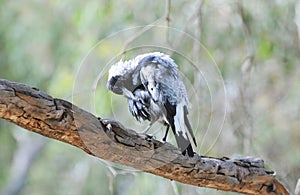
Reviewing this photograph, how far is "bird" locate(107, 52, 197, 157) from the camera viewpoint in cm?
100

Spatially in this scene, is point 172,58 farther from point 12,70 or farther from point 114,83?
point 12,70

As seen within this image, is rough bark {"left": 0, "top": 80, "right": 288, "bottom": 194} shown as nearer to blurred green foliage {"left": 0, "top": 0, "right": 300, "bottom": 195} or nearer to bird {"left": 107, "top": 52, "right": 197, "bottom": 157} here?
bird {"left": 107, "top": 52, "right": 197, "bottom": 157}

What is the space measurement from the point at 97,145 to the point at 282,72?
1.84 metres

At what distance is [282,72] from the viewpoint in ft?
9.18

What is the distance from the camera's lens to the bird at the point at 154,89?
3.28 ft

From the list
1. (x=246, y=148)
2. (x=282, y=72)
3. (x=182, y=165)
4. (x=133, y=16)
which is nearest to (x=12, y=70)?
(x=133, y=16)

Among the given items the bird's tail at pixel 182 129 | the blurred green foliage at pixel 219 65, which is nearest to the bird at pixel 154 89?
the bird's tail at pixel 182 129

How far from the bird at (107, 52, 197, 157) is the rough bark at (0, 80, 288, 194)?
5 centimetres

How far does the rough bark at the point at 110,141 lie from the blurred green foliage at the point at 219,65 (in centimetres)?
38

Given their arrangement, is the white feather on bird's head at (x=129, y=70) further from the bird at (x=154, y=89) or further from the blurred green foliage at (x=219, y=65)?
the blurred green foliage at (x=219, y=65)

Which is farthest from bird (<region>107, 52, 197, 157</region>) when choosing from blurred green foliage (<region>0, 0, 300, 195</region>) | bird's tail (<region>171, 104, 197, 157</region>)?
blurred green foliage (<region>0, 0, 300, 195</region>)

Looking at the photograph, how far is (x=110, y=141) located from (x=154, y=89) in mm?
144

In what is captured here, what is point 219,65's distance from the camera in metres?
2.46

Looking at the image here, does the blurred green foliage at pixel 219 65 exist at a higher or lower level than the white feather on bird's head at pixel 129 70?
higher
